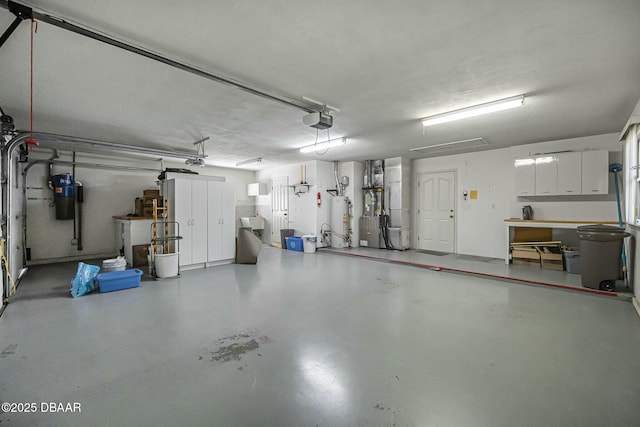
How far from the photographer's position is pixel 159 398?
6.35 feet

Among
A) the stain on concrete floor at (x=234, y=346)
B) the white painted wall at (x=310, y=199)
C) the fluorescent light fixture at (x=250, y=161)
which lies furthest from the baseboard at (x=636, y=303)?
the fluorescent light fixture at (x=250, y=161)

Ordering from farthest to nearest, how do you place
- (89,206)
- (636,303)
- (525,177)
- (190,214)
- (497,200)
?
(89,206) < (497,200) < (525,177) < (190,214) < (636,303)

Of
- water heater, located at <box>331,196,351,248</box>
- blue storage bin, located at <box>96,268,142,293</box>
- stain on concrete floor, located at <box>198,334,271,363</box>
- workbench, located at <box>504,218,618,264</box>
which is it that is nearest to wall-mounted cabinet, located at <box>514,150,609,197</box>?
workbench, located at <box>504,218,618,264</box>

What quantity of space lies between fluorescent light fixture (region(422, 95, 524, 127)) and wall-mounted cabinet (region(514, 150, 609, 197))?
301 centimetres

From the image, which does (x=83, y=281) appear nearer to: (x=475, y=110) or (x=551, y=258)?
(x=475, y=110)

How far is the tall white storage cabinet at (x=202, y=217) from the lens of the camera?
5.86 m

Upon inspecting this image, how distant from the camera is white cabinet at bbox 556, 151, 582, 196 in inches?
224

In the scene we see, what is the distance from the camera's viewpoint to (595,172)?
18.1 ft

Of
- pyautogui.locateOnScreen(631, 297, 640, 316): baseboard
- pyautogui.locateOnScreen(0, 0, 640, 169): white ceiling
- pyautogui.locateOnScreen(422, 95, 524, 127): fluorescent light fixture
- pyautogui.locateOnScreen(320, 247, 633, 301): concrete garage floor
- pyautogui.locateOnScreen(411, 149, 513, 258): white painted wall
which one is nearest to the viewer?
pyautogui.locateOnScreen(0, 0, 640, 169): white ceiling

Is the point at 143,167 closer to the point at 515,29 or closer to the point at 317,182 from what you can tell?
the point at 317,182

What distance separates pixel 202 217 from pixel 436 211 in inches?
242

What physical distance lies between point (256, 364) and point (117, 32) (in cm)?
300

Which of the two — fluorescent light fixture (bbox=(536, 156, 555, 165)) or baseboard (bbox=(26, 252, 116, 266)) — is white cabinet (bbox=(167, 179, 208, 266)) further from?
fluorescent light fixture (bbox=(536, 156, 555, 165))

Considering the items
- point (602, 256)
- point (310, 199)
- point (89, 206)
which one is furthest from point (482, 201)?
point (89, 206)
